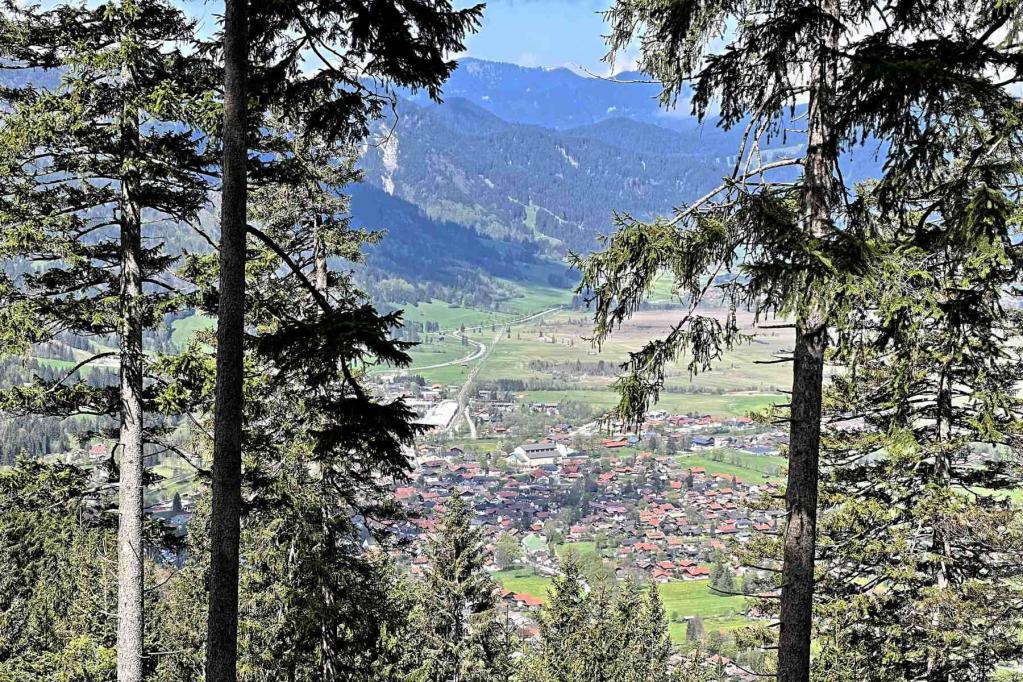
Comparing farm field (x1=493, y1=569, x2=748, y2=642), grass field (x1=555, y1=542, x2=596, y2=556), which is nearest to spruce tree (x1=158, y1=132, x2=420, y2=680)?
farm field (x1=493, y1=569, x2=748, y2=642)

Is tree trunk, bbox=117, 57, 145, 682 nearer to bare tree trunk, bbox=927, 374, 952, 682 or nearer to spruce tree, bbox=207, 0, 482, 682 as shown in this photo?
spruce tree, bbox=207, 0, 482, 682

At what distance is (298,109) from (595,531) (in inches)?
1923

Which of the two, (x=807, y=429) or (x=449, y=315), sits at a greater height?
(x=807, y=429)

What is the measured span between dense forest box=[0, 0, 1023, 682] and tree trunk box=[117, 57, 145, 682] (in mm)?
27

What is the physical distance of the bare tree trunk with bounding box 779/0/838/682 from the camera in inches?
187

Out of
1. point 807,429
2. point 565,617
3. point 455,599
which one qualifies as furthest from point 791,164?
point 565,617

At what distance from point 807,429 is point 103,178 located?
631cm

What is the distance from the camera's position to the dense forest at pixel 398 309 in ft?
15.0

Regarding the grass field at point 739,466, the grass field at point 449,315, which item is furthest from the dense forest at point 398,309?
the grass field at point 449,315

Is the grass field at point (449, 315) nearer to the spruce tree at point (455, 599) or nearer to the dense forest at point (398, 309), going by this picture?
the spruce tree at point (455, 599)

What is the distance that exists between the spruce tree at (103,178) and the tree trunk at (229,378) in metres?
2.32

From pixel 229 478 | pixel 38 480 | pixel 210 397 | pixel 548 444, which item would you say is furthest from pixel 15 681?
pixel 548 444

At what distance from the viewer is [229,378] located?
183 inches

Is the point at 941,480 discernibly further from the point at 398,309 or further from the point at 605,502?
the point at 605,502
